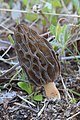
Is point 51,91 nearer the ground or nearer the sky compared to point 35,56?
nearer the ground

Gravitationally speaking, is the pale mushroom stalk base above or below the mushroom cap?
below

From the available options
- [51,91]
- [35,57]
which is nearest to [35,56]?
[35,57]

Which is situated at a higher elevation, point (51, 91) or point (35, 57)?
point (35, 57)

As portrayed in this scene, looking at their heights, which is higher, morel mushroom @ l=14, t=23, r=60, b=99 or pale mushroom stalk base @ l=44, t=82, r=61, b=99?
morel mushroom @ l=14, t=23, r=60, b=99

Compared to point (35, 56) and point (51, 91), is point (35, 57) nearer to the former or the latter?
point (35, 56)

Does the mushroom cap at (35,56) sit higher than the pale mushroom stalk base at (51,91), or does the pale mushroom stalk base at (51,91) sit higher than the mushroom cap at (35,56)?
the mushroom cap at (35,56)
